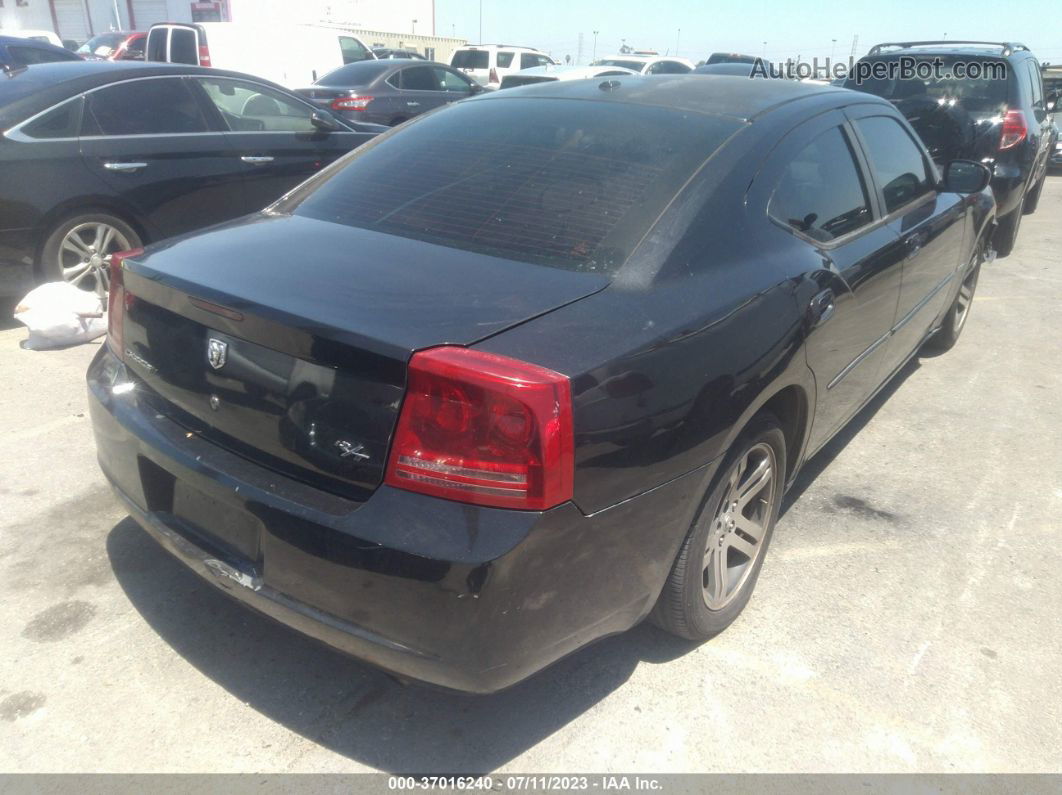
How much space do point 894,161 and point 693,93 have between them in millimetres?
1305

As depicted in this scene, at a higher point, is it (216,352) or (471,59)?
(216,352)

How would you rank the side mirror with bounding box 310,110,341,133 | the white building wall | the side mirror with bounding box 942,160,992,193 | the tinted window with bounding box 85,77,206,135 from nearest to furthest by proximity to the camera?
the side mirror with bounding box 942,160,992,193 → the tinted window with bounding box 85,77,206,135 → the side mirror with bounding box 310,110,341,133 → the white building wall

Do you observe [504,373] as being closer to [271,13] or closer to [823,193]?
[823,193]

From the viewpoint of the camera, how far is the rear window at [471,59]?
78.4 feet

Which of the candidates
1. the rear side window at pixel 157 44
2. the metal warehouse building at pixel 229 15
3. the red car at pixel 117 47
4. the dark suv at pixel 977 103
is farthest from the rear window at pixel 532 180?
the metal warehouse building at pixel 229 15

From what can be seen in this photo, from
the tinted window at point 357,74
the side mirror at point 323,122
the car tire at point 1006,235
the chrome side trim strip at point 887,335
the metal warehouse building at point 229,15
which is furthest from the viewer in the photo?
the metal warehouse building at point 229,15

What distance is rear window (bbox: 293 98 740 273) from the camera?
8.54ft

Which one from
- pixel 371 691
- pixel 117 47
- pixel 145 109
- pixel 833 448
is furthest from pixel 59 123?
pixel 117 47

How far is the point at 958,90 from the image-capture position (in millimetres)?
8570

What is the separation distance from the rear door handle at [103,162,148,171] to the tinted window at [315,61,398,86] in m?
8.01

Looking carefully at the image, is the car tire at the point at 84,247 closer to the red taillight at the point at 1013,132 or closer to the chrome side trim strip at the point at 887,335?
the chrome side trim strip at the point at 887,335

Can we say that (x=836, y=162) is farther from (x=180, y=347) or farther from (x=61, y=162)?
(x=61, y=162)

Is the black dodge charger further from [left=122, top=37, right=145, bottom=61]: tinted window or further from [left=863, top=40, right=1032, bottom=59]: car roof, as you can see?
[left=122, top=37, right=145, bottom=61]: tinted window

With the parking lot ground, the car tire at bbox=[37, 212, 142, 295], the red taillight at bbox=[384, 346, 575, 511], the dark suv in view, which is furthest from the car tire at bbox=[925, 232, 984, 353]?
the car tire at bbox=[37, 212, 142, 295]
